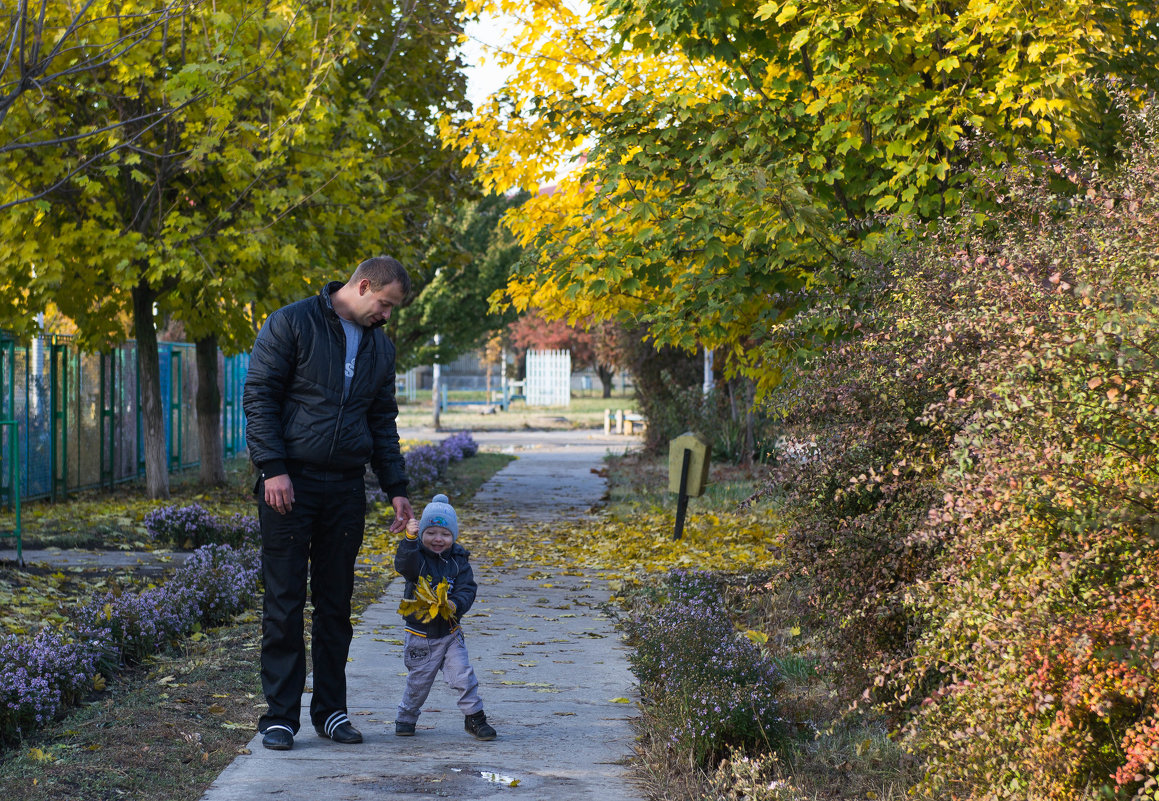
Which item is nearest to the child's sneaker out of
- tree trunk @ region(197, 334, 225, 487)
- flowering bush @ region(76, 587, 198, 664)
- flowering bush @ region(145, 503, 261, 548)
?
flowering bush @ region(76, 587, 198, 664)

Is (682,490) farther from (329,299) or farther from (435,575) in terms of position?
(329,299)

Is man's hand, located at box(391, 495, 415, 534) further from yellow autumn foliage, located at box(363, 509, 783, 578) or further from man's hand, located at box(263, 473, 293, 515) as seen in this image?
yellow autumn foliage, located at box(363, 509, 783, 578)

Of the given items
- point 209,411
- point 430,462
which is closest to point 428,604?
point 209,411

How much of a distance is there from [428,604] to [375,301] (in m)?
1.26

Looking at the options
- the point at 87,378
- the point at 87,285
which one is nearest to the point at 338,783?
the point at 87,285

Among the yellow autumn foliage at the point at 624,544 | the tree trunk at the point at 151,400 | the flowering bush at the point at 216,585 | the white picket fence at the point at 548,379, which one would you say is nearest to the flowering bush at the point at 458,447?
the tree trunk at the point at 151,400

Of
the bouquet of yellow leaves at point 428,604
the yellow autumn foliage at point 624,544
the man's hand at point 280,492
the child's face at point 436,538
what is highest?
the man's hand at point 280,492

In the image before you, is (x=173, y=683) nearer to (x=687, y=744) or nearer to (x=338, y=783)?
(x=338, y=783)

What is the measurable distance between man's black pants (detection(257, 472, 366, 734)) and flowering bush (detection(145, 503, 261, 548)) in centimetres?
498

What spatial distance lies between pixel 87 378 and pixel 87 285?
2382mm

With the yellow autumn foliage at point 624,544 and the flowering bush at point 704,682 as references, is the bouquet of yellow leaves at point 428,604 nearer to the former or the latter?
the flowering bush at point 704,682

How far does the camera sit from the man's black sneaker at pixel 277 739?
4.52 meters

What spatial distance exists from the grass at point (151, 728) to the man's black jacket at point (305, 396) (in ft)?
3.68

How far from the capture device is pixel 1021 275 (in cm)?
370
